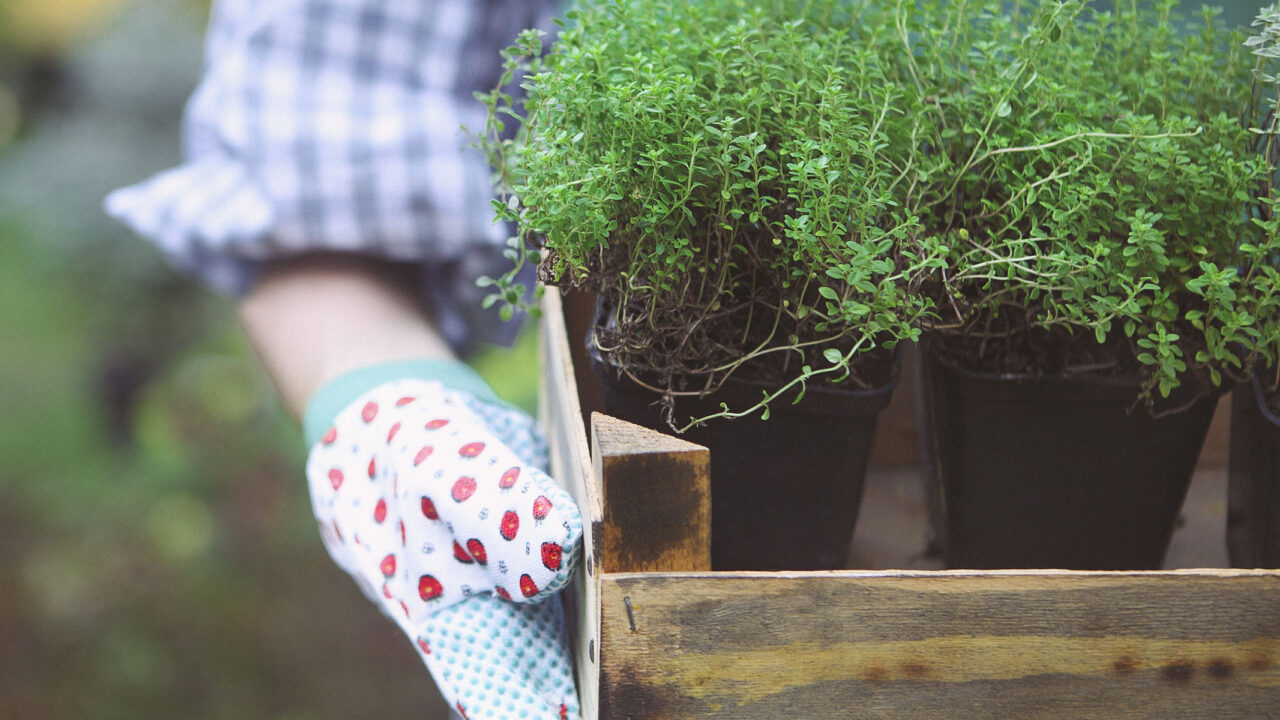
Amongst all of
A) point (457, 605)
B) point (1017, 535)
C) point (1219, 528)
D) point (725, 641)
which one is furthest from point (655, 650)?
point (1219, 528)

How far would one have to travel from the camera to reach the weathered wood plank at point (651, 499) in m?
0.48

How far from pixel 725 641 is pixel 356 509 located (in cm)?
36

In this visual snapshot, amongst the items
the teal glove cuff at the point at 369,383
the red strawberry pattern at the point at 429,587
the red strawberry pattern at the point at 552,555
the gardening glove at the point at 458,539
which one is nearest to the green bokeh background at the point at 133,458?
the teal glove cuff at the point at 369,383

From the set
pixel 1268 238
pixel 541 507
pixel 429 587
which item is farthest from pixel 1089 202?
pixel 429 587

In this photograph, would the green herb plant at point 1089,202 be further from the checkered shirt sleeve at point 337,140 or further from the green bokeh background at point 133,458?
the green bokeh background at point 133,458

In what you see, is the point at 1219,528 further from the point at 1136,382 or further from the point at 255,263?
the point at 255,263

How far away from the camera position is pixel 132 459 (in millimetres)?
2338

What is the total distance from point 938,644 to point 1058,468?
7.6 inches

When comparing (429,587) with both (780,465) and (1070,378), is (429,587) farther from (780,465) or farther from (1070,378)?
Result: (1070,378)

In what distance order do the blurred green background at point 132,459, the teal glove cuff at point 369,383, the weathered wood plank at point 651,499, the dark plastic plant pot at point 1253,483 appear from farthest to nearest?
the blurred green background at point 132,459 < the teal glove cuff at point 369,383 < the dark plastic plant pot at point 1253,483 < the weathered wood plank at point 651,499

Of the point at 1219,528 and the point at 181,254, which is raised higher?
the point at 181,254

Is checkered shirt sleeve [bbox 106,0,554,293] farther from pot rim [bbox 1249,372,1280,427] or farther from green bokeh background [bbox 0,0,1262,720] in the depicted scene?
green bokeh background [bbox 0,0,1262,720]

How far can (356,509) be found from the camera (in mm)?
744

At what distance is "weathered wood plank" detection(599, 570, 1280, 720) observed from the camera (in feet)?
1.61
